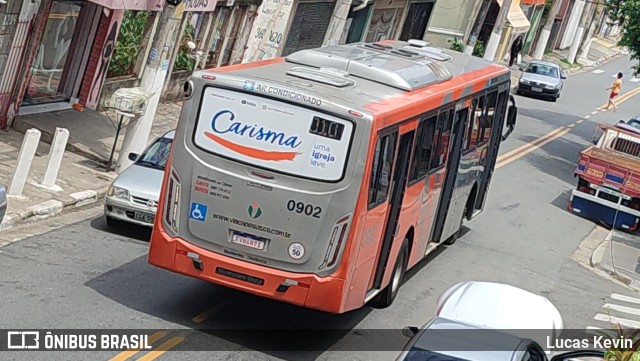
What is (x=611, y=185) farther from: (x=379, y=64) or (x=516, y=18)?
(x=516, y=18)

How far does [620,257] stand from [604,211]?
124 inches

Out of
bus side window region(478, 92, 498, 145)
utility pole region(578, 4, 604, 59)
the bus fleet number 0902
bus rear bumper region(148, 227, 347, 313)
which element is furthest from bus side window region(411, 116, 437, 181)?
utility pole region(578, 4, 604, 59)

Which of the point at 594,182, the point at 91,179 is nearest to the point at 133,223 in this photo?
the point at 91,179

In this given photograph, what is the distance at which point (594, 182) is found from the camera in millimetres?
25844

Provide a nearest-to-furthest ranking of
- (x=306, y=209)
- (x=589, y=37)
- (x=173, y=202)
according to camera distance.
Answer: (x=306, y=209)
(x=173, y=202)
(x=589, y=37)

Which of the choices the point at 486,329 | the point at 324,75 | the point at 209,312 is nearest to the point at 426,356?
the point at 486,329

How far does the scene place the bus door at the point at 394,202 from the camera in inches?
520

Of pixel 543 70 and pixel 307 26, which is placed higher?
pixel 543 70

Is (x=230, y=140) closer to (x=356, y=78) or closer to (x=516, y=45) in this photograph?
(x=356, y=78)

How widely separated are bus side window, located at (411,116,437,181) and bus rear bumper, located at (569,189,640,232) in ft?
39.6

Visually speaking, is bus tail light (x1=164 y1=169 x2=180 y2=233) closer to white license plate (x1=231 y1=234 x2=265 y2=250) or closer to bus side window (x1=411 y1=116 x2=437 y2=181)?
white license plate (x1=231 y1=234 x2=265 y2=250)

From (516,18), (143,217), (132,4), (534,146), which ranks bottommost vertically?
(143,217)

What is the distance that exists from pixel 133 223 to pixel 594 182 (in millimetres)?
13548

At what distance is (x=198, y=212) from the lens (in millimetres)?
12078
